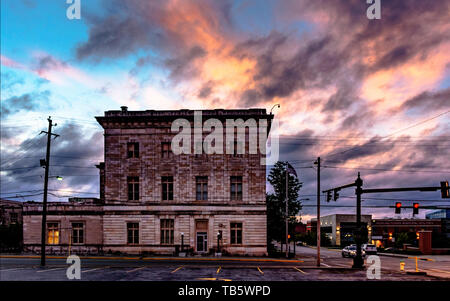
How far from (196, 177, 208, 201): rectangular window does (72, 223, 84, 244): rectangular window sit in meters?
14.2

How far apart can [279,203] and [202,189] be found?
15.1m

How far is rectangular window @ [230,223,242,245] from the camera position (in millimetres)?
40219

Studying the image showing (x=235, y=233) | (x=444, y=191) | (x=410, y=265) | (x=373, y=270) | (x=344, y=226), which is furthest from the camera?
(x=344, y=226)

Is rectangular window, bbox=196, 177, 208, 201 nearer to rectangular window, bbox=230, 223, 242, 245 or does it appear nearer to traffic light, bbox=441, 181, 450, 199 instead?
rectangular window, bbox=230, 223, 242, 245

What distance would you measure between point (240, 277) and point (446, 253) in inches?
1866

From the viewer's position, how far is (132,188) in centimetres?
4181

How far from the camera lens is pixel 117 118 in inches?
1654

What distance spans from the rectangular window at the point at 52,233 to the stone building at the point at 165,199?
12cm

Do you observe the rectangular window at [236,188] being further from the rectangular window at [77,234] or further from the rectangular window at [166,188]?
the rectangular window at [77,234]

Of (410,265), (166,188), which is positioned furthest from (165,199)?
(410,265)

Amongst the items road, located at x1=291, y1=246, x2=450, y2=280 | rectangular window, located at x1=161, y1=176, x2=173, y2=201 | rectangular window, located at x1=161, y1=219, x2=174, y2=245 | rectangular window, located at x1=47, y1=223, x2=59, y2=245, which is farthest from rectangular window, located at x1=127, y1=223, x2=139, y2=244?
road, located at x1=291, y1=246, x2=450, y2=280

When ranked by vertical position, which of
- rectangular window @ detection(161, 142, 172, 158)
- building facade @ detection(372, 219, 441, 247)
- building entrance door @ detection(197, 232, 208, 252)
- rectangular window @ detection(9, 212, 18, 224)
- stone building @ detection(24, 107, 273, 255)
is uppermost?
rectangular window @ detection(161, 142, 172, 158)

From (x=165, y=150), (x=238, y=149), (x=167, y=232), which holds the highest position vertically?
(x=238, y=149)

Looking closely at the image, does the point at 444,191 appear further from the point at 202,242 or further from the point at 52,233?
the point at 52,233
